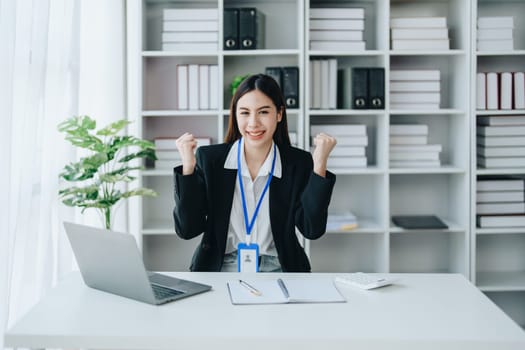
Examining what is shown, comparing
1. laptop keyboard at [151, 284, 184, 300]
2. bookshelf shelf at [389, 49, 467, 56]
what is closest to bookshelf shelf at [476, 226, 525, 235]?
bookshelf shelf at [389, 49, 467, 56]

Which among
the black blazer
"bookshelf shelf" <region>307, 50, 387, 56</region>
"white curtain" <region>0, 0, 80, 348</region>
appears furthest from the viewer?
"bookshelf shelf" <region>307, 50, 387, 56</region>

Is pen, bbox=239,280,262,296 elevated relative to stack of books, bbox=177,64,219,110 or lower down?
lower down

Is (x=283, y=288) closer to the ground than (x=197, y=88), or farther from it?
closer to the ground

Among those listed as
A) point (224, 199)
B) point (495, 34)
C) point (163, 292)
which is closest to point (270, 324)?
point (163, 292)

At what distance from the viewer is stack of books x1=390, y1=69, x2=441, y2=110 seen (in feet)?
12.6

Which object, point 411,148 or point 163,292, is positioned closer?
point 163,292

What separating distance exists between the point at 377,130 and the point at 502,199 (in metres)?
0.81

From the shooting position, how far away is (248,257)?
2445 mm

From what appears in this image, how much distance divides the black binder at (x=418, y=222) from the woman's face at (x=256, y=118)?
4.80ft

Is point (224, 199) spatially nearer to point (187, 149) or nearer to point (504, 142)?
point (187, 149)

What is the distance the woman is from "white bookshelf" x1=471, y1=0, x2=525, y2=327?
153cm

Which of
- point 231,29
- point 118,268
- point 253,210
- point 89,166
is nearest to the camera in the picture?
point 118,268

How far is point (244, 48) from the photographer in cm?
372

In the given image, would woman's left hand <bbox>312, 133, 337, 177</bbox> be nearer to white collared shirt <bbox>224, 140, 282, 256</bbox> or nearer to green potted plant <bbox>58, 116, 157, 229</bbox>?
white collared shirt <bbox>224, 140, 282, 256</bbox>
